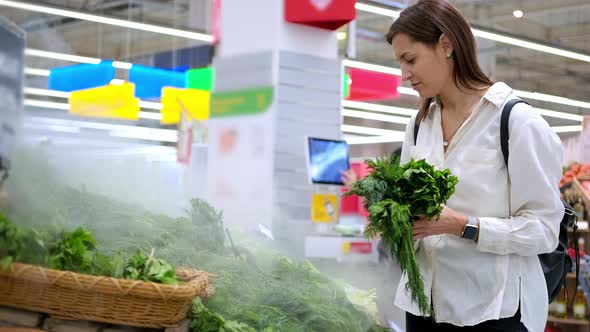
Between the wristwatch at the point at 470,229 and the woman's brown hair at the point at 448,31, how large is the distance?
15.0 inches

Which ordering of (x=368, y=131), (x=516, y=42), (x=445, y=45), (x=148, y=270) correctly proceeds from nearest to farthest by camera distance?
(x=445, y=45) → (x=148, y=270) → (x=516, y=42) → (x=368, y=131)

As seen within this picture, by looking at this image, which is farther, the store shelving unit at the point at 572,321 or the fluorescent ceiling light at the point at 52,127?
the store shelving unit at the point at 572,321

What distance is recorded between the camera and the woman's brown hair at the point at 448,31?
6.56 feet

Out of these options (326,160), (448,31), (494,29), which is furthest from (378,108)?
(448,31)

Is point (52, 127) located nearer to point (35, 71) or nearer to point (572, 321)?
point (35, 71)

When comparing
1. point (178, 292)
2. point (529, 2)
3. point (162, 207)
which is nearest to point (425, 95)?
point (178, 292)

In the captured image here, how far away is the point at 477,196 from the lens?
6.51 feet

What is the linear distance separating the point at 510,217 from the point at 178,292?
92 cm

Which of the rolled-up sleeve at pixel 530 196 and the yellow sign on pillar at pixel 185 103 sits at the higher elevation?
the yellow sign on pillar at pixel 185 103

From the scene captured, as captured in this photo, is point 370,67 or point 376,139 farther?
point 376,139

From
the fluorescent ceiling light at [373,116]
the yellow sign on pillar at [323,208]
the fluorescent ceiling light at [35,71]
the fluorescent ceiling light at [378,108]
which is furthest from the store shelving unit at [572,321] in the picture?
the fluorescent ceiling light at [373,116]

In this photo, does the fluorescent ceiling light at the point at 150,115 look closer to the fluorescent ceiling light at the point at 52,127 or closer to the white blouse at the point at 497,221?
the fluorescent ceiling light at the point at 52,127

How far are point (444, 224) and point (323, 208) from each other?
529 centimetres

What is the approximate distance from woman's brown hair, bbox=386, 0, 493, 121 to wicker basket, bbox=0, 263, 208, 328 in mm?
955
